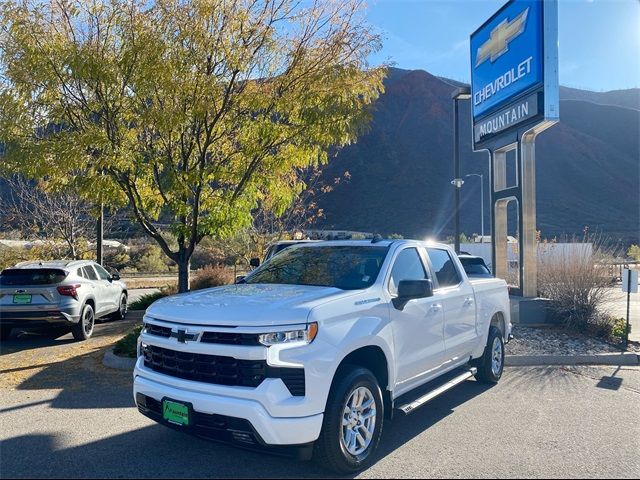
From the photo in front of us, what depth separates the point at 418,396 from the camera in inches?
196

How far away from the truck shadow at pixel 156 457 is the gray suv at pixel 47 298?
5.07 meters

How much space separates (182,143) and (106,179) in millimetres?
1376

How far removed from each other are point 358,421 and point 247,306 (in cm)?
126

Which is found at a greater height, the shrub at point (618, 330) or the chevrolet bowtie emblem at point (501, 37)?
the chevrolet bowtie emblem at point (501, 37)

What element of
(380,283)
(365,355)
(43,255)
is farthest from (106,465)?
(43,255)

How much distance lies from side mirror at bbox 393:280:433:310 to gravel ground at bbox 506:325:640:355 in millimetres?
4524

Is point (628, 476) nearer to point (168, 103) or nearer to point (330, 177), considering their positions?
point (168, 103)

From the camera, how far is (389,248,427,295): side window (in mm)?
4953

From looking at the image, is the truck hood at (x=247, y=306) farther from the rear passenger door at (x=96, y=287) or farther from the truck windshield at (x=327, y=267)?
the rear passenger door at (x=96, y=287)

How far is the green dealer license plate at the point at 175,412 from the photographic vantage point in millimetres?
3867

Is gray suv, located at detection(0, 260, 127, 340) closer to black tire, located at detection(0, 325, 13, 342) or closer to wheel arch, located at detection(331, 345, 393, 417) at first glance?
black tire, located at detection(0, 325, 13, 342)

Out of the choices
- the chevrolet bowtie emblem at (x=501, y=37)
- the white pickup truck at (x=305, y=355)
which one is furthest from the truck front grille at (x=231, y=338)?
the chevrolet bowtie emblem at (x=501, y=37)

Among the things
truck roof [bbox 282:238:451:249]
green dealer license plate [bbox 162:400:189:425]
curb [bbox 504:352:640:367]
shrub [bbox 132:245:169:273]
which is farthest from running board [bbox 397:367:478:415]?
shrub [bbox 132:245:169:273]

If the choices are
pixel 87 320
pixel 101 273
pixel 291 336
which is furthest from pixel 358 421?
pixel 101 273
